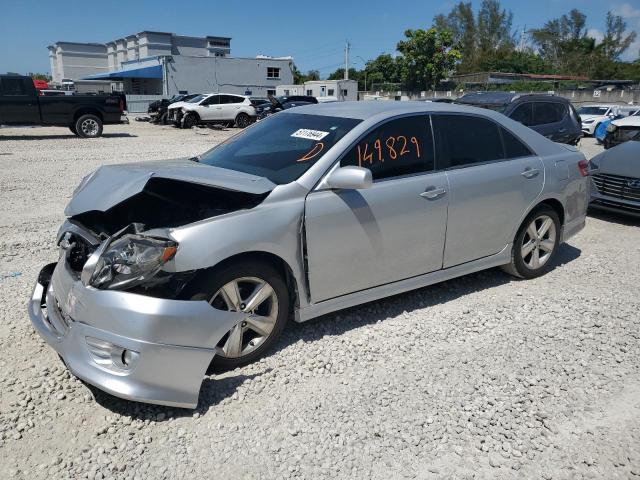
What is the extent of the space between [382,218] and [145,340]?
1.82 m

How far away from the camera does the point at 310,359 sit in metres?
3.55

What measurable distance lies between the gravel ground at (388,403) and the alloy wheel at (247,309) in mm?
182

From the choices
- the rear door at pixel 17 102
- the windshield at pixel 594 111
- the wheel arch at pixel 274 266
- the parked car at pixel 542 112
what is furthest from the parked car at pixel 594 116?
the wheel arch at pixel 274 266

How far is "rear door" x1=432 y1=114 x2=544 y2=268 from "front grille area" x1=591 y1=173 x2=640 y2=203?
3.33 metres

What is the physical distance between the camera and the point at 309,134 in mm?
3957

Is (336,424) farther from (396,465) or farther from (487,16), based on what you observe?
(487,16)

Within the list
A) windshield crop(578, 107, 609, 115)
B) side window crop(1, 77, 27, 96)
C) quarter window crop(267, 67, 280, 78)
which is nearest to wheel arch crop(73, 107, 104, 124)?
side window crop(1, 77, 27, 96)

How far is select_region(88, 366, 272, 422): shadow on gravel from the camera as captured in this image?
298 cm

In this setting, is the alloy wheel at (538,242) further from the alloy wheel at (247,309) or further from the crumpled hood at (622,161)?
the crumpled hood at (622,161)

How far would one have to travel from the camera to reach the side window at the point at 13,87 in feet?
55.3

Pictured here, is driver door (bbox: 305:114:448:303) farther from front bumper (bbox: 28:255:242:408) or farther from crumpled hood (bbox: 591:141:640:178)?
crumpled hood (bbox: 591:141:640:178)

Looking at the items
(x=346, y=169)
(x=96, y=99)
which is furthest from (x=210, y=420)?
(x=96, y=99)

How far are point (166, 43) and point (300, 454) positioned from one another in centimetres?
7569

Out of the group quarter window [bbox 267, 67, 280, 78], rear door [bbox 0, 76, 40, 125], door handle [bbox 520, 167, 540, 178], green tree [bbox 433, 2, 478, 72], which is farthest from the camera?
green tree [bbox 433, 2, 478, 72]
